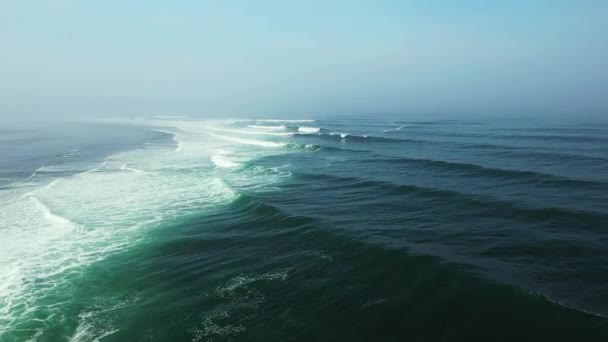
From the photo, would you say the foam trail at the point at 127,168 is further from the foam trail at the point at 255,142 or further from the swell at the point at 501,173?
the swell at the point at 501,173

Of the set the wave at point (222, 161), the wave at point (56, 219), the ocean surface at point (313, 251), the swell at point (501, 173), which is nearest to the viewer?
the ocean surface at point (313, 251)

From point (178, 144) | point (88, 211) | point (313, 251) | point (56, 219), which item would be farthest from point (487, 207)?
point (178, 144)

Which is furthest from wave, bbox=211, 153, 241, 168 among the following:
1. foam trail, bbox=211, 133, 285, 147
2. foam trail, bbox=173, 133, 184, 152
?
foam trail, bbox=211, 133, 285, 147

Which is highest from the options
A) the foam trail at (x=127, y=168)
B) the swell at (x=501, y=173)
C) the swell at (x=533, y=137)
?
the swell at (x=533, y=137)

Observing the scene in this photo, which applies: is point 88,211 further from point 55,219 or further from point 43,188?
point 43,188

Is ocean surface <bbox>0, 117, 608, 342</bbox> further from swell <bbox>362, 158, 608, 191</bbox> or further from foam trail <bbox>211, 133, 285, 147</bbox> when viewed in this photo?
foam trail <bbox>211, 133, 285, 147</bbox>

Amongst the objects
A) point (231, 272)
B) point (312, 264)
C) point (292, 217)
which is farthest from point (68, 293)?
point (292, 217)

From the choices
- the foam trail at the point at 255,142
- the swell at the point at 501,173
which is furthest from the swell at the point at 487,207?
the foam trail at the point at 255,142
